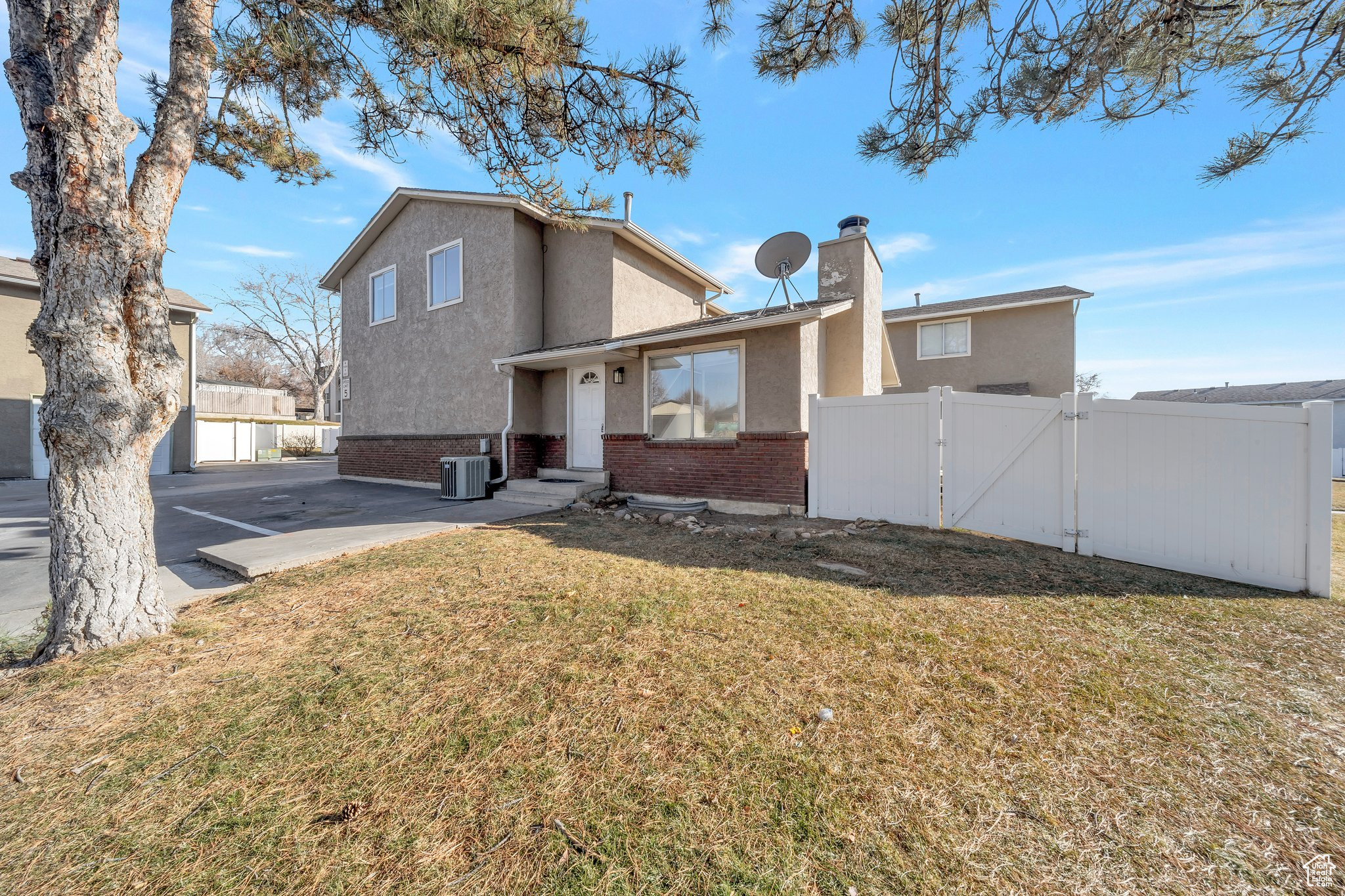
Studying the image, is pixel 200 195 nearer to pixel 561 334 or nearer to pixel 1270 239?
pixel 561 334

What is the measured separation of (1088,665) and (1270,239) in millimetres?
14212

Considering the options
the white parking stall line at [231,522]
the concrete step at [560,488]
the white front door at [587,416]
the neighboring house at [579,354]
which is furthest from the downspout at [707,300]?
the white parking stall line at [231,522]

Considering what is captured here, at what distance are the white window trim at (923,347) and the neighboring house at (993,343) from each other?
2 cm

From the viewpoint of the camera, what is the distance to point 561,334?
37.0 feet

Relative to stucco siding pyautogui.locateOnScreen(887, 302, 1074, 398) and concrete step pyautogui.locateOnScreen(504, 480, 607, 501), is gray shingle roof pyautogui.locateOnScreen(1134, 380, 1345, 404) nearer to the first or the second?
stucco siding pyautogui.locateOnScreen(887, 302, 1074, 398)

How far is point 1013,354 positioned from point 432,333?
16931 mm

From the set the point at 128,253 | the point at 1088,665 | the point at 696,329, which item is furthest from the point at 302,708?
the point at 696,329

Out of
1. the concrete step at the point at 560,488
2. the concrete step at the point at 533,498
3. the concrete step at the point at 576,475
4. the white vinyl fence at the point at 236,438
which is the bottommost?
the concrete step at the point at 533,498

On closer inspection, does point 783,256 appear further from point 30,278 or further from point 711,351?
point 30,278

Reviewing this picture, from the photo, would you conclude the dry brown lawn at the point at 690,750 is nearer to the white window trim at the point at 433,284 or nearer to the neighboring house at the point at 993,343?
the white window trim at the point at 433,284

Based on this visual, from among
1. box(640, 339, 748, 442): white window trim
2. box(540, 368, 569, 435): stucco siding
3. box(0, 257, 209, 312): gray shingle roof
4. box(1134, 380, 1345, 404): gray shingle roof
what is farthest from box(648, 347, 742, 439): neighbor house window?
box(1134, 380, 1345, 404): gray shingle roof

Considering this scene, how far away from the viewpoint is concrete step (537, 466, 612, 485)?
32.6 ft

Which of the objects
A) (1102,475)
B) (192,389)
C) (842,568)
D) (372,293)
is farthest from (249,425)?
(1102,475)

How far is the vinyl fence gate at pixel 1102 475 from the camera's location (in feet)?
14.4
